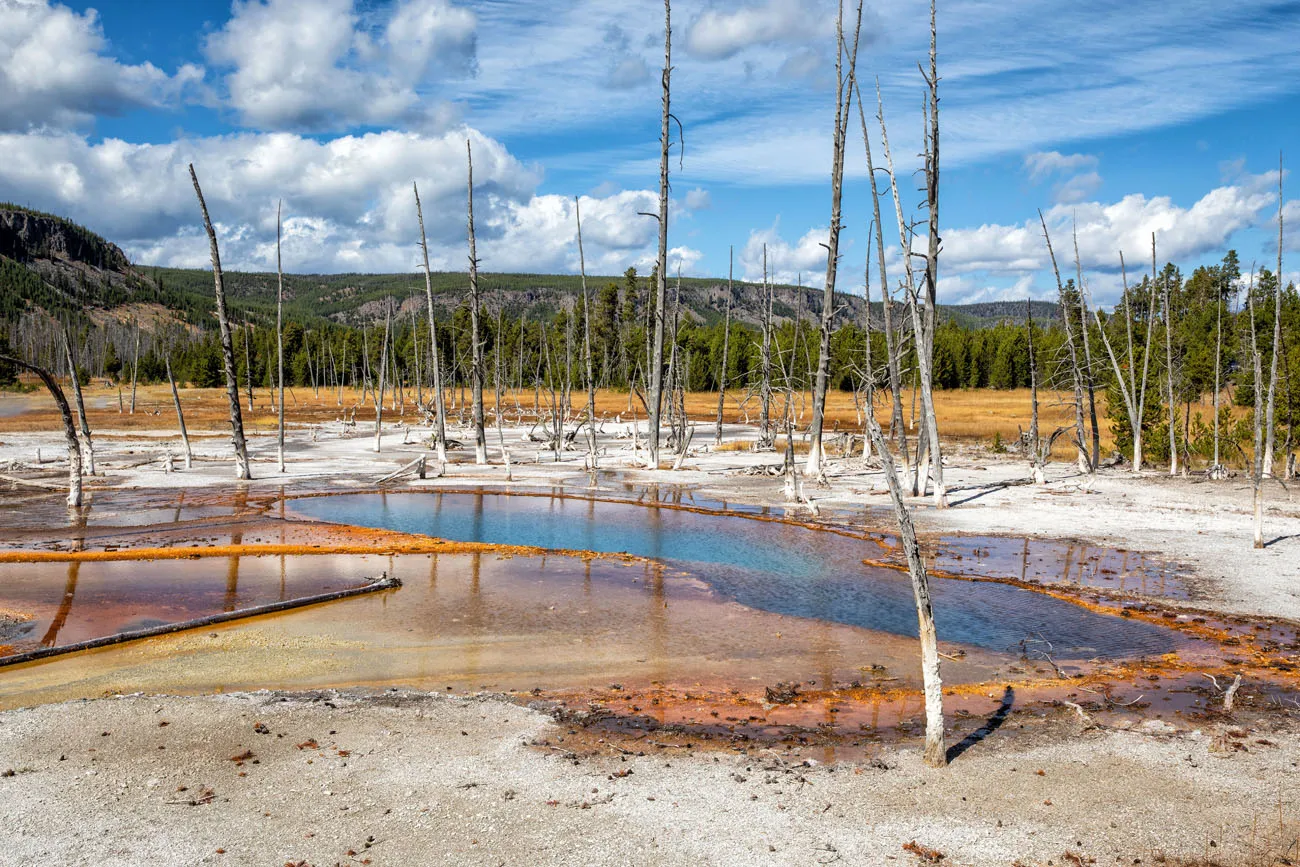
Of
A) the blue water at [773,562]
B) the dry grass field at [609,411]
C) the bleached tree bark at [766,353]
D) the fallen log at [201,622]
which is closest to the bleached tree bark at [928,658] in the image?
the blue water at [773,562]

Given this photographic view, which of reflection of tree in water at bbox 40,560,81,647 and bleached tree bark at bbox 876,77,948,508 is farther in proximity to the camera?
bleached tree bark at bbox 876,77,948,508

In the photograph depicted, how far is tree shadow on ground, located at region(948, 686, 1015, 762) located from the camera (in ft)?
31.4

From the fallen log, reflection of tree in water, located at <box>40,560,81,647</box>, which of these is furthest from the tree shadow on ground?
reflection of tree in water, located at <box>40,560,81,647</box>

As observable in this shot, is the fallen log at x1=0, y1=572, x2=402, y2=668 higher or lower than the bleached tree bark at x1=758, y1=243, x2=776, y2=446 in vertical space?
lower

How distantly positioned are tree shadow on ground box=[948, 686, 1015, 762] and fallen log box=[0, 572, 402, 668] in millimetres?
11621

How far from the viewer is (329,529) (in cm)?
2416

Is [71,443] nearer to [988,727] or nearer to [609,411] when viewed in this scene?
[988,727]

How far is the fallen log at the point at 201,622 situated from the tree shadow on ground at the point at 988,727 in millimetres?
11621

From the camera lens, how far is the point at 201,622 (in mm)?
14852

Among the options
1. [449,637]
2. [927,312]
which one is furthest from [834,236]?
[449,637]

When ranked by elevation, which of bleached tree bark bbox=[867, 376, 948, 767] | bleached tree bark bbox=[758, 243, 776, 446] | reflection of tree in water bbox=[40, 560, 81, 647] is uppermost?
bleached tree bark bbox=[758, 243, 776, 446]

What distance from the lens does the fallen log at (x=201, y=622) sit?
500 inches

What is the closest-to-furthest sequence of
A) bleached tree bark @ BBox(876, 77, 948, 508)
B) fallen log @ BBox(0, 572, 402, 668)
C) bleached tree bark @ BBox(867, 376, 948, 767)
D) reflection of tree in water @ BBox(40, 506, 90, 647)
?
bleached tree bark @ BBox(867, 376, 948, 767)
fallen log @ BBox(0, 572, 402, 668)
reflection of tree in water @ BBox(40, 506, 90, 647)
bleached tree bark @ BBox(876, 77, 948, 508)

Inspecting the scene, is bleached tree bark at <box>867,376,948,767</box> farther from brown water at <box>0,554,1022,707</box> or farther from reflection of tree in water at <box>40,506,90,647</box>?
reflection of tree in water at <box>40,506,90,647</box>
